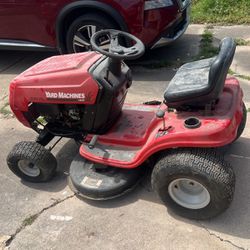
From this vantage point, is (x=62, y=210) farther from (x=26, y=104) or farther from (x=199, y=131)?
(x=199, y=131)

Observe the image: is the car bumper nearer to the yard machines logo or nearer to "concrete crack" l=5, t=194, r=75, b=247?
the yard machines logo

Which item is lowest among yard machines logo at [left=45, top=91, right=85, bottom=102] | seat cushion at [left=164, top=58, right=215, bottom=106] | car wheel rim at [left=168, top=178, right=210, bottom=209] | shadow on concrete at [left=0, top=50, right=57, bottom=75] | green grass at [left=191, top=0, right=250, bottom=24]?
green grass at [left=191, top=0, right=250, bottom=24]

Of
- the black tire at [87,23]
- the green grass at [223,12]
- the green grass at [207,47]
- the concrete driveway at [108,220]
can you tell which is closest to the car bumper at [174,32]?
the green grass at [207,47]

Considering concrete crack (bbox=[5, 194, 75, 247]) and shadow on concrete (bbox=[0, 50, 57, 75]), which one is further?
shadow on concrete (bbox=[0, 50, 57, 75])

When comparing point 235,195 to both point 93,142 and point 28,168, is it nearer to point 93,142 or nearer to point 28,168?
point 93,142

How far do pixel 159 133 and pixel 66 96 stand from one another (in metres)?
0.85

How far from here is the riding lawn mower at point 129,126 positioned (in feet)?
9.39

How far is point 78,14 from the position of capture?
18.1 ft

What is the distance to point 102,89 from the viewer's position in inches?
128

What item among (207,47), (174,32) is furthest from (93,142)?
(207,47)

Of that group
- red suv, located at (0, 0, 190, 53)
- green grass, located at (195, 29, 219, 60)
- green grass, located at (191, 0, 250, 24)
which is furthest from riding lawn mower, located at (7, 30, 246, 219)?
green grass, located at (191, 0, 250, 24)

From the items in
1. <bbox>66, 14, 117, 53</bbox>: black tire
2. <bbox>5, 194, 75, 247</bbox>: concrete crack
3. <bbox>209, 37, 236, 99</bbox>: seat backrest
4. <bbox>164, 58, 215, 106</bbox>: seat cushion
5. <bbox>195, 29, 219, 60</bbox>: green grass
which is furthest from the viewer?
<bbox>195, 29, 219, 60</bbox>: green grass

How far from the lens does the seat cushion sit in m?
2.91

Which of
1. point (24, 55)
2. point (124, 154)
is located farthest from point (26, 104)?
point (24, 55)
